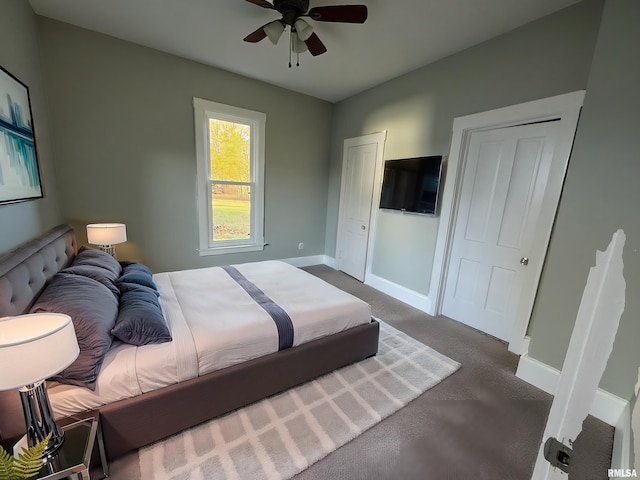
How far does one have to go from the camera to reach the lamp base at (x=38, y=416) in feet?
3.06

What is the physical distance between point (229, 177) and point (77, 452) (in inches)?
123

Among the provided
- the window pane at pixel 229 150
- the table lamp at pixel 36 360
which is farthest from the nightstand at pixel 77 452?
the window pane at pixel 229 150

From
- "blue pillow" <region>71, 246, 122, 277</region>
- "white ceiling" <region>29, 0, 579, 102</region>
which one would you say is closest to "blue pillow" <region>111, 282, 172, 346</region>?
"blue pillow" <region>71, 246, 122, 277</region>

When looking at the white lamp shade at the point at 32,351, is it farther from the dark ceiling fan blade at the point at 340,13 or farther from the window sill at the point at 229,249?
the window sill at the point at 229,249

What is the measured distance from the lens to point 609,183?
5.09 feet

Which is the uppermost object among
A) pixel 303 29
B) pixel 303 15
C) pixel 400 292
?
pixel 303 15

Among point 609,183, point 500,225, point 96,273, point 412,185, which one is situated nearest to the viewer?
point 609,183

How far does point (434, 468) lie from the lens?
1343 millimetres

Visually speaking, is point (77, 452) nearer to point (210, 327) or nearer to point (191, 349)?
point (191, 349)

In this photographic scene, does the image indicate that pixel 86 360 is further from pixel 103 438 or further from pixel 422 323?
pixel 422 323

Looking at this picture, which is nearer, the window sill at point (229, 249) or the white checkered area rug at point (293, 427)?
the white checkered area rug at point (293, 427)

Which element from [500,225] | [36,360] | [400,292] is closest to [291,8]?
[36,360]

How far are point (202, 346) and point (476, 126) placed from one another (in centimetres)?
301

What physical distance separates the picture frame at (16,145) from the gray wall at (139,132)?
71 cm
